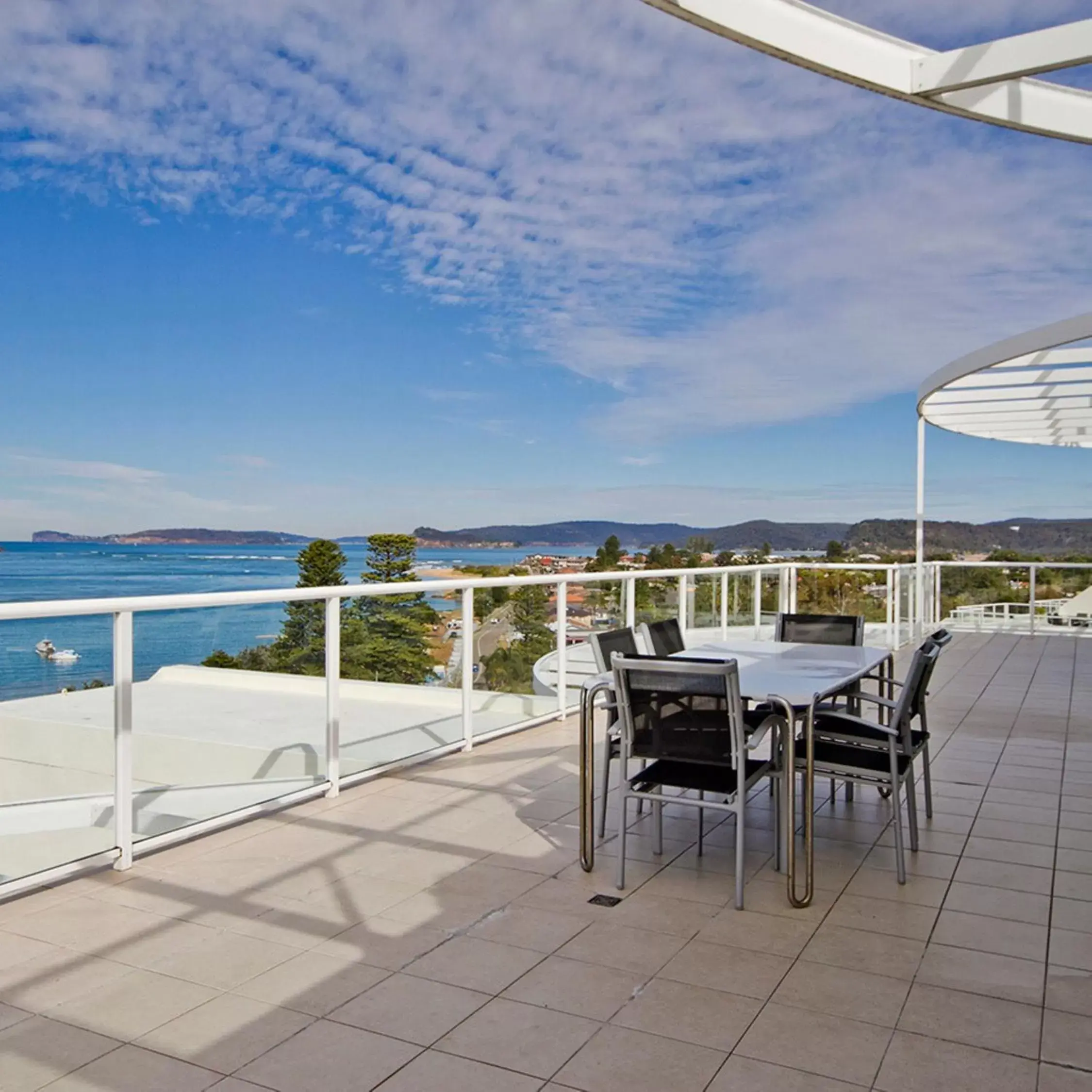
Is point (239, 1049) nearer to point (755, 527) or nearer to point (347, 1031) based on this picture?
point (347, 1031)

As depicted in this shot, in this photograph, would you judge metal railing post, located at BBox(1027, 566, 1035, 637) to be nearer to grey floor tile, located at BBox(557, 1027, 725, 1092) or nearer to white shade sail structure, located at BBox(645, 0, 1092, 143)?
white shade sail structure, located at BBox(645, 0, 1092, 143)

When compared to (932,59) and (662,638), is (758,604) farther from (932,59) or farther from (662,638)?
(932,59)

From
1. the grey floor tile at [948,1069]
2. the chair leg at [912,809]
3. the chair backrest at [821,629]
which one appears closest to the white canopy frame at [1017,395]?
the chair backrest at [821,629]

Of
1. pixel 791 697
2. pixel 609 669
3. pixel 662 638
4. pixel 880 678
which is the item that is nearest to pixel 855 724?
pixel 791 697

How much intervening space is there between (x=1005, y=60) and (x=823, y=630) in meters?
3.02

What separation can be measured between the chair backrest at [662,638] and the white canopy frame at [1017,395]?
477 centimetres

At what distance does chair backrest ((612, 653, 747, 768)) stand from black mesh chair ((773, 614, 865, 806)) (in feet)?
7.73

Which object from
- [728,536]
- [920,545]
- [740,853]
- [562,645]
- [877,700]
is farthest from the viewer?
[728,536]

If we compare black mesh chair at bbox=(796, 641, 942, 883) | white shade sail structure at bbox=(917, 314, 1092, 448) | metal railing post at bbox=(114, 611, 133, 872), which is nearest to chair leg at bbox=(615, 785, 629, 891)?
black mesh chair at bbox=(796, 641, 942, 883)

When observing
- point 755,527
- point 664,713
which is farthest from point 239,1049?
point 755,527

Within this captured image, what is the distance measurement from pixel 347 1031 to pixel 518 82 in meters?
27.6

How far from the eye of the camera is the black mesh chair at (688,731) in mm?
3430

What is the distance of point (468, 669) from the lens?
6.00 meters

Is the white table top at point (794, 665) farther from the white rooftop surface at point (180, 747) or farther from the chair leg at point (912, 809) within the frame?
the white rooftop surface at point (180, 747)
